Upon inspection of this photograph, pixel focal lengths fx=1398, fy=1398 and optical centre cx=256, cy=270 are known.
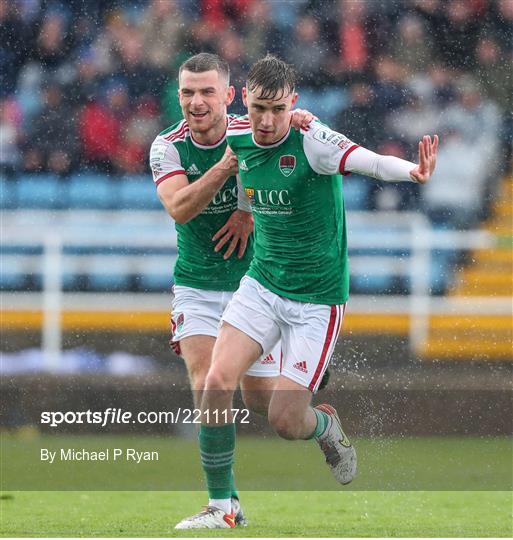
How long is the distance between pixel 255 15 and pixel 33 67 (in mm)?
2094

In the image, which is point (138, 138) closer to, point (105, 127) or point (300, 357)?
point (105, 127)

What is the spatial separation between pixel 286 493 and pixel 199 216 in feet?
5.75

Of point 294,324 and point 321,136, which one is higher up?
point 321,136

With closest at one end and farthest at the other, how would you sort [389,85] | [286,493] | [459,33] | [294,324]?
[294,324] < [286,493] < [389,85] < [459,33]

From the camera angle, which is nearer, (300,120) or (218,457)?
(300,120)

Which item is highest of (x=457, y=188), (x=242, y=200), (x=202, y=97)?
(x=202, y=97)

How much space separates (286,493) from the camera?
711 centimetres

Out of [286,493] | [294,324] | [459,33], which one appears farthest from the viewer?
[459,33]

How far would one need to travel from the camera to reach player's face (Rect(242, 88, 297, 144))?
538cm

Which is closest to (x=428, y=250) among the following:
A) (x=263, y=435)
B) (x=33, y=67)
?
(x=263, y=435)

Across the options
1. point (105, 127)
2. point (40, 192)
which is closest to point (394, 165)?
point (40, 192)

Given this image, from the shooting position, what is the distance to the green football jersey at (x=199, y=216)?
6.02 meters

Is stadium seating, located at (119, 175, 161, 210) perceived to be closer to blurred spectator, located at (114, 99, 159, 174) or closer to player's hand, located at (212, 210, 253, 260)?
blurred spectator, located at (114, 99, 159, 174)

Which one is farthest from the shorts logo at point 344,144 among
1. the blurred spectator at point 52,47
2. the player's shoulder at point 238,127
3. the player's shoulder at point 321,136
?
the blurred spectator at point 52,47
